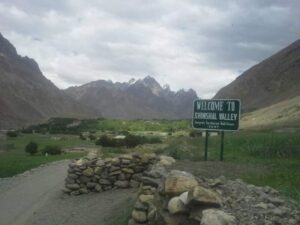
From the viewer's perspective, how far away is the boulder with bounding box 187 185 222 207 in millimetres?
9477

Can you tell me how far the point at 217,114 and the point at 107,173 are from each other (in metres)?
3.96

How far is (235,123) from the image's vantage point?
16.7 meters

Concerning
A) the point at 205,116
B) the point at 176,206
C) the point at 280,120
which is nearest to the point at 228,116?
the point at 205,116

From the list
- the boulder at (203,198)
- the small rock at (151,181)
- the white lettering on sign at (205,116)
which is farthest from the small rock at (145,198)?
the white lettering on sign at (205,116)

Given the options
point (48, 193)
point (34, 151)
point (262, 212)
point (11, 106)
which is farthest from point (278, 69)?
point (262, 212)

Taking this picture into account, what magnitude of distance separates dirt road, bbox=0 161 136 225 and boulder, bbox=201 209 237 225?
532 centimetres

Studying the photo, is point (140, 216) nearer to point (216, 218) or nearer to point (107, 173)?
point (216, 218)

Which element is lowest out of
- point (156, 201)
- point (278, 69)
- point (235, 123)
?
point (156, 201)

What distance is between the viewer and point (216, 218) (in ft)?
29.1

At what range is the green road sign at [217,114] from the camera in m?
16.7

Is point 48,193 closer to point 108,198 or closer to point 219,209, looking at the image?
point 108,198

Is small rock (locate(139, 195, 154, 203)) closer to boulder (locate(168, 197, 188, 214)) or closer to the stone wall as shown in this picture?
the stone wall

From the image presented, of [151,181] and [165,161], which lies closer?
A: [151,181]

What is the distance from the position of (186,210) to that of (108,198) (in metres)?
7.56
